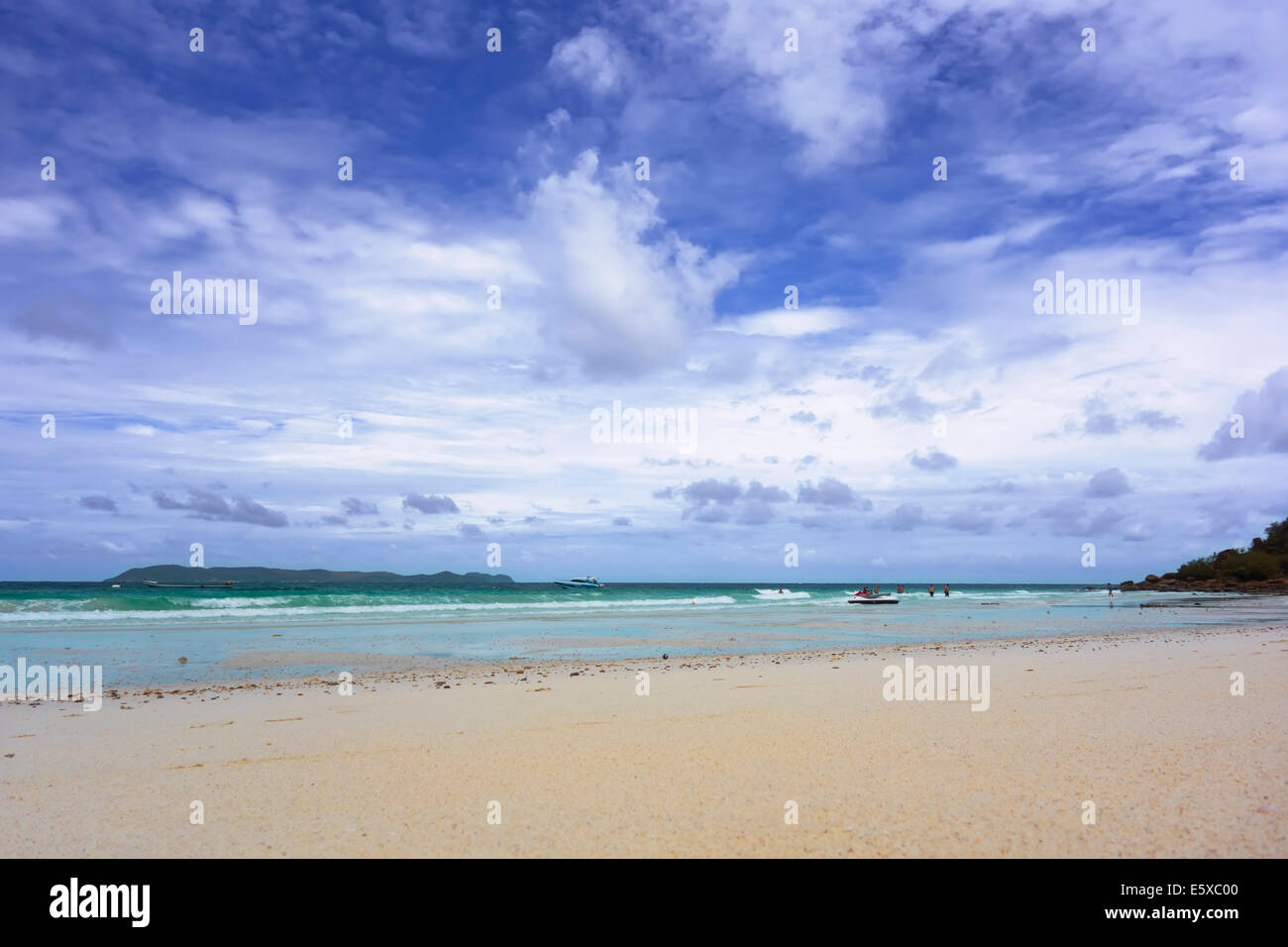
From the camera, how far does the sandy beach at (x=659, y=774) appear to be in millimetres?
5438

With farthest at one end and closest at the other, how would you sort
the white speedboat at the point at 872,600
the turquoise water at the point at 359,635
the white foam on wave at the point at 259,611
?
the white speedboat at the point at 872,600 < the white foam on wave at the point at 259,611 < the turquoise water at the point at 359,635

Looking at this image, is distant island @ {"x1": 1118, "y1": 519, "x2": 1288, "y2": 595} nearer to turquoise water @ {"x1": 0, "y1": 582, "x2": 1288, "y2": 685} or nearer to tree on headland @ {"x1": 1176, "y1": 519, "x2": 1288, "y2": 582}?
tree on headland @ {"x1": 1176, "y1": 519, "x2": 1288, "y2": 582}

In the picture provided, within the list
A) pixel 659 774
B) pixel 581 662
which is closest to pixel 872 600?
pixel 581 662

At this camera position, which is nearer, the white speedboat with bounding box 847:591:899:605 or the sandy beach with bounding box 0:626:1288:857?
the sandy beach with bounding box 0:626:1288:857

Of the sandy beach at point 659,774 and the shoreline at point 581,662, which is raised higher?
the sandy beach at point 659,774

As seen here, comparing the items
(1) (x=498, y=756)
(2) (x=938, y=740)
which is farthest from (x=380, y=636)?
(2) (x=938, y=740)

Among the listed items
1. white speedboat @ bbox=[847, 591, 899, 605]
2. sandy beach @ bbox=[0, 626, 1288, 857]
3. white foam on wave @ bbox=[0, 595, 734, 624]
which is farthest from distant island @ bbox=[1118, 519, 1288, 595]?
sandy beach @ bbox=[0, 626, 1288, 857]

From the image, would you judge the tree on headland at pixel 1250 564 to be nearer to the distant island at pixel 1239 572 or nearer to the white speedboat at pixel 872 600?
the distant island at pixel 1239 572

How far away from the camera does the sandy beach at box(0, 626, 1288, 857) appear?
544cm

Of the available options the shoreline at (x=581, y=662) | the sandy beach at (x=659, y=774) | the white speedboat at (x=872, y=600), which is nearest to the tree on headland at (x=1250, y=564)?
the white speedboat at (x=872, y=600)

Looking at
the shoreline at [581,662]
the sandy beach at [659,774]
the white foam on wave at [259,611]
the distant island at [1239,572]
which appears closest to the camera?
the sandy beach at [659,774]

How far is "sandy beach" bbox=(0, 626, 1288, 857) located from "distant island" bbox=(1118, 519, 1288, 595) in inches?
4019

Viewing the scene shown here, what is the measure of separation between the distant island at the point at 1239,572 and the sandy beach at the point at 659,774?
10207 cm
